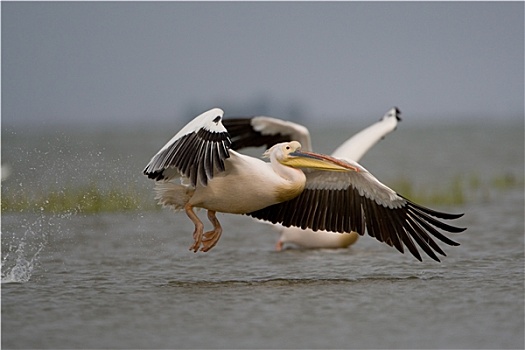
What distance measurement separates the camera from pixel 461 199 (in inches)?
605

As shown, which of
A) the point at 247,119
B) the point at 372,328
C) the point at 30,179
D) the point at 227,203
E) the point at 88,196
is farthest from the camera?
the point at 88,196

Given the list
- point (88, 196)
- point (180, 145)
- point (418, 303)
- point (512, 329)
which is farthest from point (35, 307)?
point (88, 196)

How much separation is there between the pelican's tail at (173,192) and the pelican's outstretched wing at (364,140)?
241cm

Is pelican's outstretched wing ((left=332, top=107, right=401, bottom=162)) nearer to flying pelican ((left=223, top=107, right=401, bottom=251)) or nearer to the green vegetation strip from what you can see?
flying pelican ((left=223, top=107, right=401, bottom=251))

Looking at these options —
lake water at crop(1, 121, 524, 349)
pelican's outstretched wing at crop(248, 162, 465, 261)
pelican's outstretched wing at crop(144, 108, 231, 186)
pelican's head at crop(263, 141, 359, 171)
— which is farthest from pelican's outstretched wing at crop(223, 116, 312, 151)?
pelican's outstretched wing at crop(144, 108, 231, 186)

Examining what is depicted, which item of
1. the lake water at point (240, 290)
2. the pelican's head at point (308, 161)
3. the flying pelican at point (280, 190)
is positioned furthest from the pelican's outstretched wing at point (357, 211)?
the lake water at point (240, 290)

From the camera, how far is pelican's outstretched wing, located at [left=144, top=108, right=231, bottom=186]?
25.3 ft

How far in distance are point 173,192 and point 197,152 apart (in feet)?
3.36

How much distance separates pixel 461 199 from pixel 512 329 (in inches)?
333

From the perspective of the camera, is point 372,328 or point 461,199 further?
point 461,199

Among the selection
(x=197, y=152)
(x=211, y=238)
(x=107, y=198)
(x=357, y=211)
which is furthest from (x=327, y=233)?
(x=107, y=198)

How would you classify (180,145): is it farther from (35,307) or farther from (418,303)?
(418,303)

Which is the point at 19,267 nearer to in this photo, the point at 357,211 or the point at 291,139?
the point at 357,211

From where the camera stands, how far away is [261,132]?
11.0m
